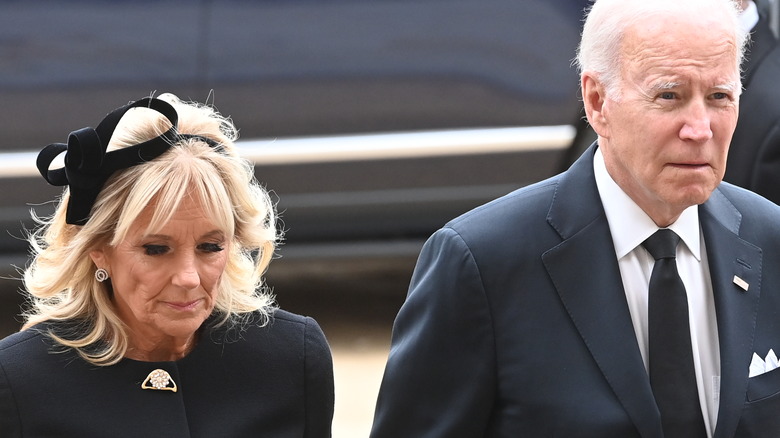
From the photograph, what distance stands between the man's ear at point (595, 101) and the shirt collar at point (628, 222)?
8cm

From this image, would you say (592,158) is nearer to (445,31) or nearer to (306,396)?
(306,396)

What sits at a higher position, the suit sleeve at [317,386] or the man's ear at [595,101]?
the man's ear at [595,101]

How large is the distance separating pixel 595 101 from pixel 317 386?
758 mm

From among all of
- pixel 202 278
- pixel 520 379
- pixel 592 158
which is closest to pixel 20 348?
pixel 202 278

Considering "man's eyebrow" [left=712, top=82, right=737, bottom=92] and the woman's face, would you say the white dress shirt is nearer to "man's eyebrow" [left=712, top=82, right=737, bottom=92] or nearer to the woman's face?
"man's eyebrow" [left=712, top=82, right=737, bottom=92]

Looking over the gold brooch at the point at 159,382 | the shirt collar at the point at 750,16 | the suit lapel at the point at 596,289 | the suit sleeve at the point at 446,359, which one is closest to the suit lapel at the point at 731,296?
the suit lapel at the point at 596,289

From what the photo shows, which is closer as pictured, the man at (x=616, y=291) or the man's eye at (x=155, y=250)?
the man at (x=616, y=291)

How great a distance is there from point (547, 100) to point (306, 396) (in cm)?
244

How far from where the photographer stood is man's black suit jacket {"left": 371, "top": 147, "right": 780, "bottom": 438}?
8.27 feet

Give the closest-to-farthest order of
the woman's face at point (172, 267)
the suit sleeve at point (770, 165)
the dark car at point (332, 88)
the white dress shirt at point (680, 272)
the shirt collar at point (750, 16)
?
1. the white dress shirt at point (680, 272)
2. the woman's face at point (172, 267)
3. the suit sleeve at point (770, 165)
4. the shirt collar at point (750, 16)
5. the dark car at point (332, 88)

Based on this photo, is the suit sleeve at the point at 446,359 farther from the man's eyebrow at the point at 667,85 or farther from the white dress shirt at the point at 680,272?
the man's eyebrow at the point at 667,85

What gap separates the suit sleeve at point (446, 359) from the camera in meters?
2.56

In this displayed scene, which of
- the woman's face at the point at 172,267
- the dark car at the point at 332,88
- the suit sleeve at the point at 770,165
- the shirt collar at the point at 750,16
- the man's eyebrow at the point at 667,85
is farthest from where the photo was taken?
the dark car at the point at 332,88

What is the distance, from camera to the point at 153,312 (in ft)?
9.02
